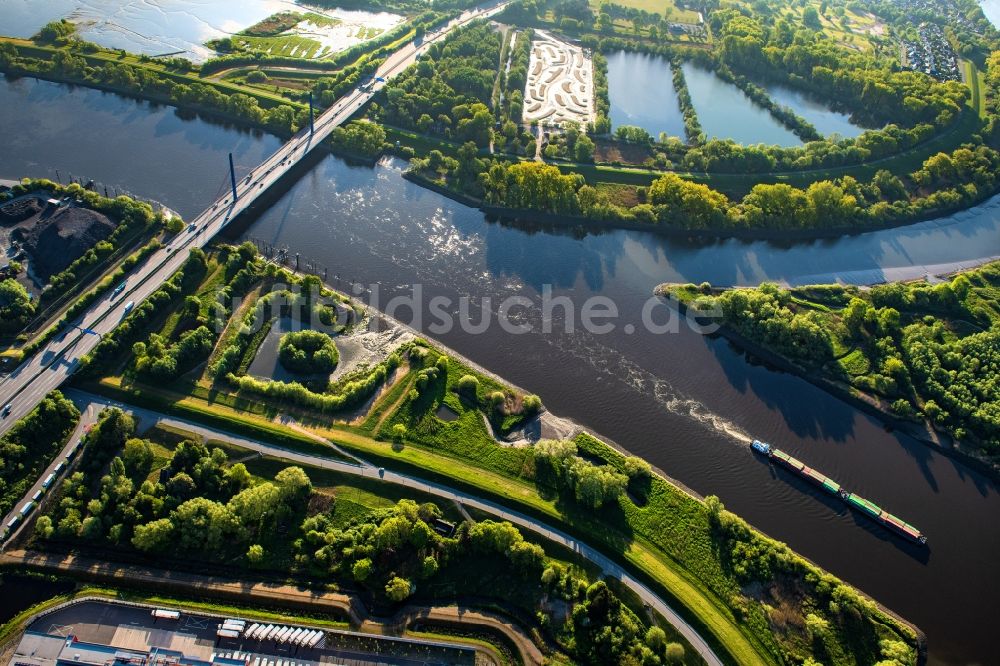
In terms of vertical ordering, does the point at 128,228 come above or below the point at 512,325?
below

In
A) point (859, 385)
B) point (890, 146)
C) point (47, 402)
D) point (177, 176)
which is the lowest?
point (47, 402)

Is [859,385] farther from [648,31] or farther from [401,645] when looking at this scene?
[648,31]

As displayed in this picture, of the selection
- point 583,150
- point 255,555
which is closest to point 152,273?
point 255,555

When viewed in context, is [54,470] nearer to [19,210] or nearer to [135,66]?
[19,210]

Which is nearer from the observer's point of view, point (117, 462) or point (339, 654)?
point (339, 654)

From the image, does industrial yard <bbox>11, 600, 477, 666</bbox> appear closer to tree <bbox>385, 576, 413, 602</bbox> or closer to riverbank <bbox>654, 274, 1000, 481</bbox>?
tree <bbox>385, 576, 413, 602</bbox>

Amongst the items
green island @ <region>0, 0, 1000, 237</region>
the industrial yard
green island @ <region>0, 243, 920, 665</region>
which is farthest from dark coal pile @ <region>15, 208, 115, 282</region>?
the industrial yard

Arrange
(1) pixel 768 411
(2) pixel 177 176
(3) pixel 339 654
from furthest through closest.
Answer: (2) pixel 177 176 < (1) pixel 768 411 < (3) pixel 339 654

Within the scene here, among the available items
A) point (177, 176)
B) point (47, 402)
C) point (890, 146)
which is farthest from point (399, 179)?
point (890, 146)
